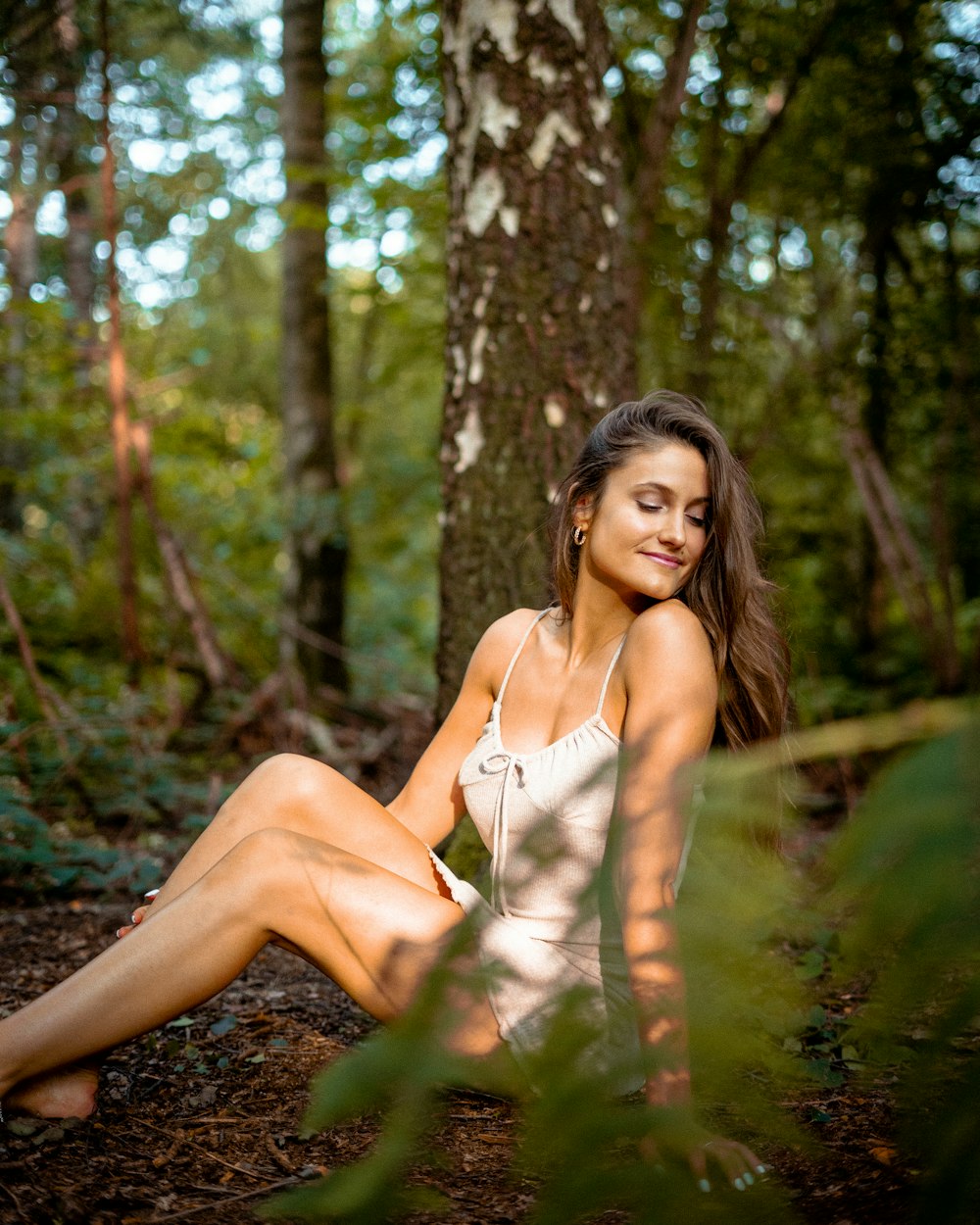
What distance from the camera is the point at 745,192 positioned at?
5.57m

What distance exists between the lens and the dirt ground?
1.61 m

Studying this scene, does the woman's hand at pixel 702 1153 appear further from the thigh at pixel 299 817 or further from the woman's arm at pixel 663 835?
the thigh at pixel 299 817

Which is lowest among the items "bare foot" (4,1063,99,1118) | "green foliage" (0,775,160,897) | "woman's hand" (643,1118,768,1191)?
"green foliage" (0,775,160,897)

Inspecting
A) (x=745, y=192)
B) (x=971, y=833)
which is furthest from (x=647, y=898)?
(x=745, y=192)

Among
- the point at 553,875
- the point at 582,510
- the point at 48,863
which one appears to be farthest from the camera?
the point at 48,863

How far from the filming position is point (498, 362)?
303 centimetres

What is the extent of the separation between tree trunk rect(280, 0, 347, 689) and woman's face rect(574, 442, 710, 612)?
437 centimetres

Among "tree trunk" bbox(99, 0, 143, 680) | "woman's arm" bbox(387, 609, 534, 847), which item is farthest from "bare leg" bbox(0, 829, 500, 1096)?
"tree trunk" bbox(99, 0, 143, 680)

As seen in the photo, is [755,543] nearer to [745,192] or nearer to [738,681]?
[738,681]

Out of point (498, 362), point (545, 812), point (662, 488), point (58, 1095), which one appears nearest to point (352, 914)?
point (545, 812)

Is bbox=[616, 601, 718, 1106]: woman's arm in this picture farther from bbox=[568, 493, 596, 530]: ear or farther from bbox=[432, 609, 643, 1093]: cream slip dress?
bbox=[568, 493, 596, 530]: ear

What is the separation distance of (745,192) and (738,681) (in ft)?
14.2

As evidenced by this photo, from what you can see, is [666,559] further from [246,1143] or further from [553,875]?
[246,1143]

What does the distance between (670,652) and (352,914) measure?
778mm
